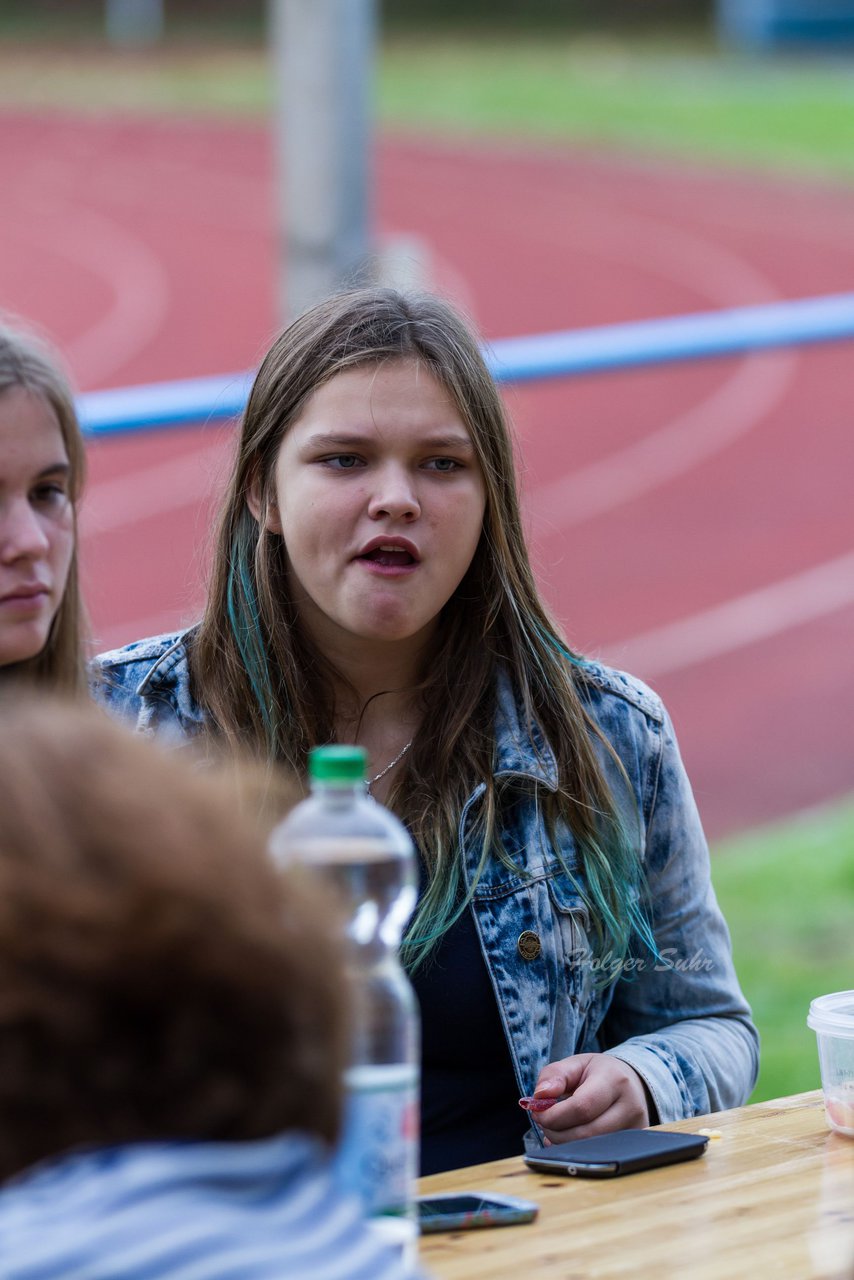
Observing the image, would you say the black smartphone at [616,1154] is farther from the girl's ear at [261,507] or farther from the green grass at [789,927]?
the green grass at [789,927]

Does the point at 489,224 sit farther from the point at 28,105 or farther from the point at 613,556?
the point at 613,556

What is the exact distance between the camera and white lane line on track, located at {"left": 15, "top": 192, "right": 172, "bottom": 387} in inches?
711

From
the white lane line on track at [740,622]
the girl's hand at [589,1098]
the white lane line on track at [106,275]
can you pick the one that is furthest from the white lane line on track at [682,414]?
the white lane line on track at [106,275]

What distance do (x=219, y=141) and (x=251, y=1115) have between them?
31261 millimetres

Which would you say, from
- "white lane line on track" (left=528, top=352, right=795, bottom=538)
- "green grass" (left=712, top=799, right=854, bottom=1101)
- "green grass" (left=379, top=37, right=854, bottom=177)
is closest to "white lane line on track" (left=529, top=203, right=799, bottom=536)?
"white lane line on track" (left=528, top=352, right=795, bottom=538)

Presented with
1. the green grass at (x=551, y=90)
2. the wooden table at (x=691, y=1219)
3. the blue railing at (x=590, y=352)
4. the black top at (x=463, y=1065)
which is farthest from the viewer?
the green grass at (x=551, y=90)

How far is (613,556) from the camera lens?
11.7m

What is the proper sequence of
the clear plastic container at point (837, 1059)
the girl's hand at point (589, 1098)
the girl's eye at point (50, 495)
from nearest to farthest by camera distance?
Answer: the clear plastic container at point (837, 1059), the girl's hand at point (589, 1098), the girl's eye at point (50, 495)

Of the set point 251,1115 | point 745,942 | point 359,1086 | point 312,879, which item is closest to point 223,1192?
point 251,1115

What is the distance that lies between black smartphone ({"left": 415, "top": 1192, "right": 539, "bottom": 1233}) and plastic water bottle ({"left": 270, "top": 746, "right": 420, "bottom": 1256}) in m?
0.08

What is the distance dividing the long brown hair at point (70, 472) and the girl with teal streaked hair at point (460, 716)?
0.24 feet

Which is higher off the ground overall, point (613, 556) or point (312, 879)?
point (613, 556)

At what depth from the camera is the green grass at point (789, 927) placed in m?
4.17

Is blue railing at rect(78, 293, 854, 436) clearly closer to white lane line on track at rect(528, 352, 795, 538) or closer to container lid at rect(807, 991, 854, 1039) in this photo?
container lid at rect(807, 991, 854, 1039)
